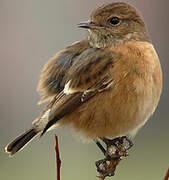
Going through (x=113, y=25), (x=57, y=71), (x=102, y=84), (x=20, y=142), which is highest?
(x=113, y=25)

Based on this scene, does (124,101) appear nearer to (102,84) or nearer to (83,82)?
(102,84)

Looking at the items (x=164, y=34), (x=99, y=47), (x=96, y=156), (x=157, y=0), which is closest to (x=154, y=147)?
(x=96, y=156)

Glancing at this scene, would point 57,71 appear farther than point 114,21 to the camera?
No

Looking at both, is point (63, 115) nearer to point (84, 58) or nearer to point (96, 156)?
point (84, 58)

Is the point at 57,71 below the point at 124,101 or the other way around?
the other way around

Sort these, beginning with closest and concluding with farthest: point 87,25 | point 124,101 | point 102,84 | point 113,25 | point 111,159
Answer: point 111,159 → point 124,101 → point 102,84 → point 87,25 → point 113,25

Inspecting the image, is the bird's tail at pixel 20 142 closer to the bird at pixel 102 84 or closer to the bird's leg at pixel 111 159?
the bird at pixel 102 84

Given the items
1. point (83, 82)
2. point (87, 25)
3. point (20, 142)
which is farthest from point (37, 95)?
point (83, 82)

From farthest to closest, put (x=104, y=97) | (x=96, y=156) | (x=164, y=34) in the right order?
(x=164, y=34), (x=96, y=156), (x=104, y=97)
